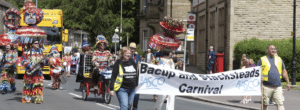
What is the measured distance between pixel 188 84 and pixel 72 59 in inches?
923

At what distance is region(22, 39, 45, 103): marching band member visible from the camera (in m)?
14.0

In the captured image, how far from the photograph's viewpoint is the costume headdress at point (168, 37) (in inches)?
501

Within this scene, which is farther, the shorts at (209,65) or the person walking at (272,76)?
the shorts at (209,65)

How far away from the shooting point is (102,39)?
1427 cm

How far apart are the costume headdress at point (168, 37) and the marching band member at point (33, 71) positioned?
3488mm

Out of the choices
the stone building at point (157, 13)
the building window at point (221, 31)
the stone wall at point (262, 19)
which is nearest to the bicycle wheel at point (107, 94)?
the stone wall at point (262, 19)

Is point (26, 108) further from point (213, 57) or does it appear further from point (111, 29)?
point (111, 29)

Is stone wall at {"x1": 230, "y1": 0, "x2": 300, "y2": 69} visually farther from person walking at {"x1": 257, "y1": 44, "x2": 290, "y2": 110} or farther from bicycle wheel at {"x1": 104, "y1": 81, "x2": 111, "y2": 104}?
person walking at {"x1": 257, "y1": 44, "x2": 290, "y2": 110}

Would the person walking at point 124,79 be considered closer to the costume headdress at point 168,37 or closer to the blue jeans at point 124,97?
the blue jeans at point 124,97

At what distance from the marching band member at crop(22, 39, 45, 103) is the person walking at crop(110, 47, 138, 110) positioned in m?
5.42

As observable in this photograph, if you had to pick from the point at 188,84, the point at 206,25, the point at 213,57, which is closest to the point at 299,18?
the point at 213,57

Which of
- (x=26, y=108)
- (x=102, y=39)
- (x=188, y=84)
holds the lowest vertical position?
(x=26, y=108)

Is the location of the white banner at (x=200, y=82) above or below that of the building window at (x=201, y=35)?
below

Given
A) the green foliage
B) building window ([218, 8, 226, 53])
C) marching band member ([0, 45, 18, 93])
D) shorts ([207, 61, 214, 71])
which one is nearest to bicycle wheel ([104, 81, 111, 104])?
marching band member ([0, 45, 18, 93])
